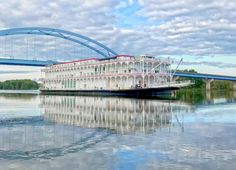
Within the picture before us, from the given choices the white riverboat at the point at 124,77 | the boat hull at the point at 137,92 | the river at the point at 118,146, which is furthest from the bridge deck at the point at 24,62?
the river at the point at 118,146

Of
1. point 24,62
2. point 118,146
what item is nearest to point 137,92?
point 24,62

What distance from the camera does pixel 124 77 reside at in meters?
60.4

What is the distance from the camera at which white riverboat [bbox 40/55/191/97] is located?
2207 inches

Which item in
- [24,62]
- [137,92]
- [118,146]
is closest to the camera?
[118,146]

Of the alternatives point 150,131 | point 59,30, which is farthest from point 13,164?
point 59,30

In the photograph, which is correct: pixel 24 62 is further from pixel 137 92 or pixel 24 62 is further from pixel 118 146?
pixel 118 146

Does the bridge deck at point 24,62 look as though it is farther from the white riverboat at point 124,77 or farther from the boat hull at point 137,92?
the boat hull at point 137,92

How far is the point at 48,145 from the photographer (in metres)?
12.3

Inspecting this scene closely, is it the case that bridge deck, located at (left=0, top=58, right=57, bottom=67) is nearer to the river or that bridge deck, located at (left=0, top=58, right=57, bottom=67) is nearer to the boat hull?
the boat hull

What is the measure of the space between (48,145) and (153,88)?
135ft

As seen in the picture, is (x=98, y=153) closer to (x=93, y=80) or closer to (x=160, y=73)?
(x=160, y=73)

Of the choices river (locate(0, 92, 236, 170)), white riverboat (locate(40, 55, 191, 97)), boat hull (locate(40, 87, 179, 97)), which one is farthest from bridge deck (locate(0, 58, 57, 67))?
river (locate(0, 92, 236, 170))

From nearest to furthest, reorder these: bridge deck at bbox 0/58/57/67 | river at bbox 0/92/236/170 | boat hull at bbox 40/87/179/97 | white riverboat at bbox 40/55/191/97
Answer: river at bbox 0/92/236/170, boat hull at bbox 40/87/179/97, white riverboat at bbox 40/55/191/97, bridge deck at bbox 0/58/57/67

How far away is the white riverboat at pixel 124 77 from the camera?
56047 millimetres
